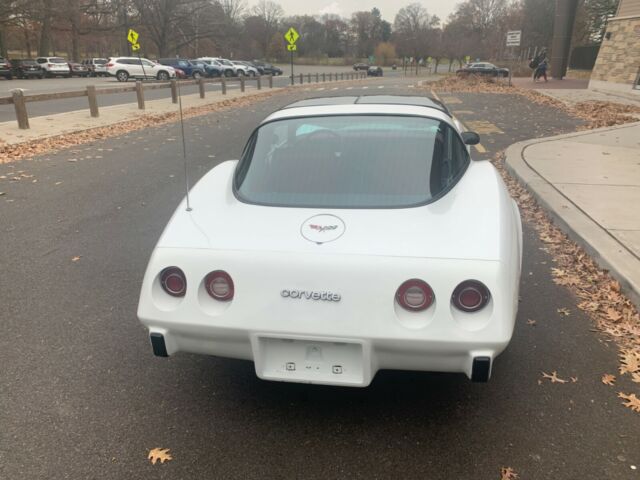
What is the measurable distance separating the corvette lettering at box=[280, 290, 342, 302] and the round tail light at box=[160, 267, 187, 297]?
1.68ft

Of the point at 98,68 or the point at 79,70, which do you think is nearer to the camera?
the point at 79,70

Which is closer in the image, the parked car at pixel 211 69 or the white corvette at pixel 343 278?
the white corvette at pixel 343 278

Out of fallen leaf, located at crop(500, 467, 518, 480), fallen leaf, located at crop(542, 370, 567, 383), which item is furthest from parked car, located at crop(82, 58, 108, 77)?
fallen leaf, located at crop(500, 467, 518, 480)

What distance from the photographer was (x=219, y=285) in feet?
7.81

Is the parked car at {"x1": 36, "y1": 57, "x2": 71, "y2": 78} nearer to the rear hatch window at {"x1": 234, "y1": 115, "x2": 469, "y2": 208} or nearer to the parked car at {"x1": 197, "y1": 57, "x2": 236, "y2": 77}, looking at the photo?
the parked car at {"x1": 197, "y1": 57, "x2": 236, "y2": 77}

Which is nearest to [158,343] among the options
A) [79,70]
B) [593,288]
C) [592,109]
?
[593,288]

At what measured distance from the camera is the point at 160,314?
7.88 ft

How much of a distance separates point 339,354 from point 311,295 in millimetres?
300

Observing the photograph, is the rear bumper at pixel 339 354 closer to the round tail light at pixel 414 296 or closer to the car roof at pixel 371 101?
the round tail light at pixel 414 296

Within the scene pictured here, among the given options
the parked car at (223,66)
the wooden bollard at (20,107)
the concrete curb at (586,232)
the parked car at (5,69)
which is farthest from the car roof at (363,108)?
the parked car at (223,66)

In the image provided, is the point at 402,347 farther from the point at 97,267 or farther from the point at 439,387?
the point at 97,267

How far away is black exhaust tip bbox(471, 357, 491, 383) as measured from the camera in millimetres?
2180

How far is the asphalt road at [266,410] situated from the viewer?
2281mm

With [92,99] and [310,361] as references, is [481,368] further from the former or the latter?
[92,99]
